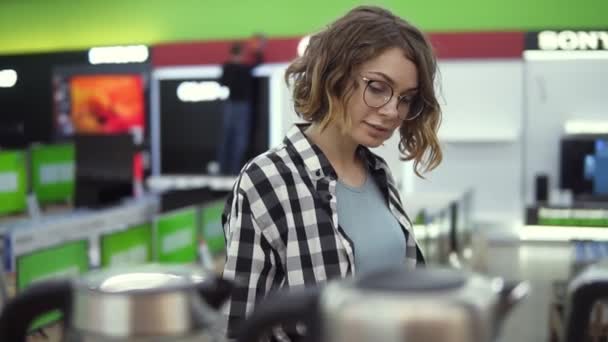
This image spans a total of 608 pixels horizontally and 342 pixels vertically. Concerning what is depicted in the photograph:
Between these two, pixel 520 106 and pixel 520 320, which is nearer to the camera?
pixel 520 320

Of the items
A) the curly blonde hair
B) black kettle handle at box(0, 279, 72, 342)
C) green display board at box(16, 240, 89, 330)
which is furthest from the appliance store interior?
black kettle handle at box(0, 279, 72, 342)

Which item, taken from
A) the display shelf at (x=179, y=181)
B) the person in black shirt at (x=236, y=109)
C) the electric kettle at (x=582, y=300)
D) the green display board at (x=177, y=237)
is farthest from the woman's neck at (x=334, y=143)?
the display shelf at (x=179, y=181)

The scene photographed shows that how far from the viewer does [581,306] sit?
642mm

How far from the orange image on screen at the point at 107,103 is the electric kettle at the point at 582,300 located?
8.09 metres

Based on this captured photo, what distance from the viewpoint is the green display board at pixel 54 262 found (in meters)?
2.93

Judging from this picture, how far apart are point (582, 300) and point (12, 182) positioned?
5.02 meters

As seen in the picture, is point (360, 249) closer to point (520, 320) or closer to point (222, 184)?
point (520, 320)

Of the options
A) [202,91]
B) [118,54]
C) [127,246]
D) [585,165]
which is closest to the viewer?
[127,246]

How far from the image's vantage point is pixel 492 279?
0.66m

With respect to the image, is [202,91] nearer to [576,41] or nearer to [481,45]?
[481,45]

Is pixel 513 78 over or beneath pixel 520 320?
over

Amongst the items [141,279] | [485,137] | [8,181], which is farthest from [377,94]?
[485,137]

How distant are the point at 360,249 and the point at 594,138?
5.44 m

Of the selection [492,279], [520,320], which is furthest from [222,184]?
[492,279]
